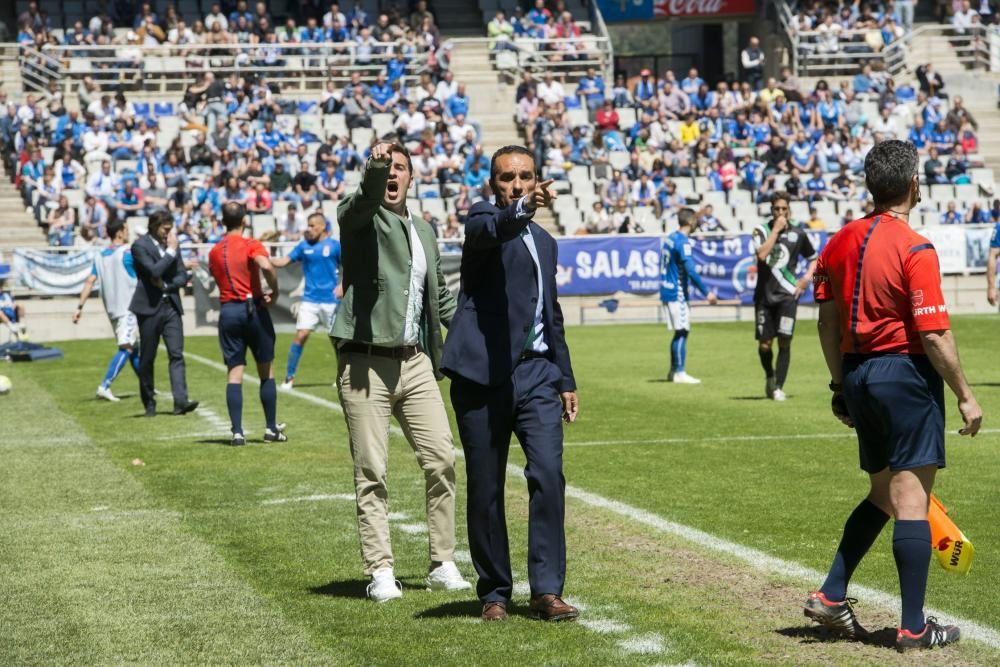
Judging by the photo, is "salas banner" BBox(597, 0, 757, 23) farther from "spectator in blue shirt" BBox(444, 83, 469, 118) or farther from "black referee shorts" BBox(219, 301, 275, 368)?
"black referee shorts" BBox(219, 301, 275, 368)

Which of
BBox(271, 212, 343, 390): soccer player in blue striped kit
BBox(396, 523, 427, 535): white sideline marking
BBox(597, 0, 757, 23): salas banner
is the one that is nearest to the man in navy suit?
BBox(396, 523, 427, 535): white sideline marking

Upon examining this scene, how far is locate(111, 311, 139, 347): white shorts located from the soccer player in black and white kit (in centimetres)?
684

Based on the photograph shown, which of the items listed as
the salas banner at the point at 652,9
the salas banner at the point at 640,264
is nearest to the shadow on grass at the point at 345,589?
the salas banner at the point at 640,264

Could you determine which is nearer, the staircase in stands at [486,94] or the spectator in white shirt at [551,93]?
the spectator in white shirt at [551,93]

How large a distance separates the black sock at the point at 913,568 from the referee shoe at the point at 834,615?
26cm

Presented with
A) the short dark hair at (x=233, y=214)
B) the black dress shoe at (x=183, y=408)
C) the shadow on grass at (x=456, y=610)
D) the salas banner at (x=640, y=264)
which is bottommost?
the salas banner at (x=640, y=264)

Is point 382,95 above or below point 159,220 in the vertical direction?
above

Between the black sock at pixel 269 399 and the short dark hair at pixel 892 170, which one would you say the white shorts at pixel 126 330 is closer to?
the black sock at pixel 269 399

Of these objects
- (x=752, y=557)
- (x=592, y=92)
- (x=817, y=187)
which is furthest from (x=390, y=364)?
(x=592, y=92)

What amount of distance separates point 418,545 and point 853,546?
2.99m

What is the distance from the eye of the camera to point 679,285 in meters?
19.3

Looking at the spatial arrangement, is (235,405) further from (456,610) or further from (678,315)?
(678,315)

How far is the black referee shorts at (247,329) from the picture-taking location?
13.4 m

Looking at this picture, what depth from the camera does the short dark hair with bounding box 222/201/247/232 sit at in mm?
13211
